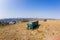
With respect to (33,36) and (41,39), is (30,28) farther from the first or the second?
(41,39)

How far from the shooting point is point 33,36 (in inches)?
647

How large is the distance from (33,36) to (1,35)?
5255 mm

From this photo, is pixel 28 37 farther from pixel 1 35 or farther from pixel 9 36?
pixel 1 35

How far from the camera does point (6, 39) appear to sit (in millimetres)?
15055

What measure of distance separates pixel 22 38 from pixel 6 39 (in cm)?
246

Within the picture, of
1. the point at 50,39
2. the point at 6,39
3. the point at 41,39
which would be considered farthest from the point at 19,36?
the point at 50,39

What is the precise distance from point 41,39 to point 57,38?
2.44 m

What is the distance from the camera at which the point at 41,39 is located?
15.2 m

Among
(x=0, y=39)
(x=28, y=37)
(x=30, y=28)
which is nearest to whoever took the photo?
(x=0, y=39)

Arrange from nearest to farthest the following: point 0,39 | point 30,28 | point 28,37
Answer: point 0,39 → point 28,37 → point 30,28

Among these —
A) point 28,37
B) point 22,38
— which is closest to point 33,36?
point 28,37

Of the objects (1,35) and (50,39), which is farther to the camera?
(1,35)

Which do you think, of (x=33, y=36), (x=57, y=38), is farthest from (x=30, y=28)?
(x=57, y=38)

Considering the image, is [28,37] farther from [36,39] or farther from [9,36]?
[9,36]
